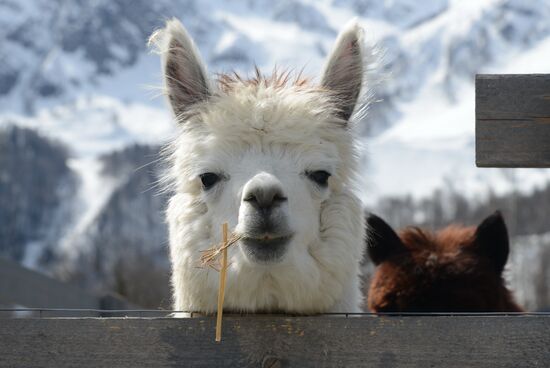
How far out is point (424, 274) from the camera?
5.59m

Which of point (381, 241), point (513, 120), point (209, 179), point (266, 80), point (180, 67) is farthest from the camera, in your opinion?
point (381, 241)

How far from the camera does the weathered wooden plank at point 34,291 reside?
7602 mm

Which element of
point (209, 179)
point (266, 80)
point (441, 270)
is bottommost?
point (441, 270)

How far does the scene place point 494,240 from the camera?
5652 mm

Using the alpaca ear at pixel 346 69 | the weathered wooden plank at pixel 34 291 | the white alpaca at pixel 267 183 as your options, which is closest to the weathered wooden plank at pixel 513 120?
Answer: the white alpaca at pixel 267 183

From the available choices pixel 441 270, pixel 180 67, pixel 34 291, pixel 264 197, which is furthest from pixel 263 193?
pixel 34 291

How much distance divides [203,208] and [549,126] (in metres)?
1.45

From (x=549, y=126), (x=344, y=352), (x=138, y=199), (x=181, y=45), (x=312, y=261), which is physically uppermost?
(x=138, y=199)

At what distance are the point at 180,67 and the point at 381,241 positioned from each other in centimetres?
218

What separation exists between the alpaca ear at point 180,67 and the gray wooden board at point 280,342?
142 centimetres

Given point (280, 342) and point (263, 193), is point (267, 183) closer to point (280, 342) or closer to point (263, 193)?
point (263, 193)

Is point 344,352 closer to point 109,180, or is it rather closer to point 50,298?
point 50,298

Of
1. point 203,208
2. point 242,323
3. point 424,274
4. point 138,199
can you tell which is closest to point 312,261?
point 203,208

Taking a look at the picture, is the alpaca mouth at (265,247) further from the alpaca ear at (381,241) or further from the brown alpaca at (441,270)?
the alpaca ear at (381,241)
